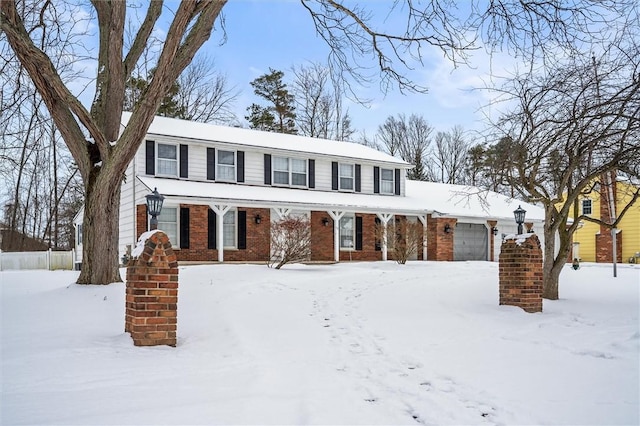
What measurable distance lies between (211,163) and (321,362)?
49.5 ft

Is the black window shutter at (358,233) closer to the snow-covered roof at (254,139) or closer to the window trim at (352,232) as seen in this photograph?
the window trim at (352,232)

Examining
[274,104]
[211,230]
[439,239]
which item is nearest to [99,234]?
[211,230]

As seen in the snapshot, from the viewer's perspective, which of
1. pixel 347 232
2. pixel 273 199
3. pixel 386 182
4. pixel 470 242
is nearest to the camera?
pixel 273 199

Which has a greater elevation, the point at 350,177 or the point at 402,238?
the point at 350,177

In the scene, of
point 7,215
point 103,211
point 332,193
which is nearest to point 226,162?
point 332,193

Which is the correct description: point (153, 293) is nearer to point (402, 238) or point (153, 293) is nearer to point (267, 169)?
point (402, 238)

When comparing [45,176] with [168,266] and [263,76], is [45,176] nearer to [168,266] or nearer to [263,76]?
[263,76]

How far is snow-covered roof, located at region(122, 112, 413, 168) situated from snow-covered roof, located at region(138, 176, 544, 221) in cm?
162

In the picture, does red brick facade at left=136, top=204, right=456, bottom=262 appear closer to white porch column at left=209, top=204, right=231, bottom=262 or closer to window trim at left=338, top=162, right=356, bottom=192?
white porch column at left=209, top=204, right=231, bottom=262

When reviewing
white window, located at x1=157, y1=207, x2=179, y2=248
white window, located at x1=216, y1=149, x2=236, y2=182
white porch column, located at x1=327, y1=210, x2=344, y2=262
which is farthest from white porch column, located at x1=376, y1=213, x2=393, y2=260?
white window, located at x1=157, y1=207, x2=179, y2=248

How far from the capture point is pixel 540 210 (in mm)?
27250

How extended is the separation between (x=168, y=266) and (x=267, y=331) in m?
1.78

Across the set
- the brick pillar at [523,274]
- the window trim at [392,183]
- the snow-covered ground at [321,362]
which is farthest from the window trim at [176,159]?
the brick pillar at [523,274]

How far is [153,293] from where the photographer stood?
561 cm
